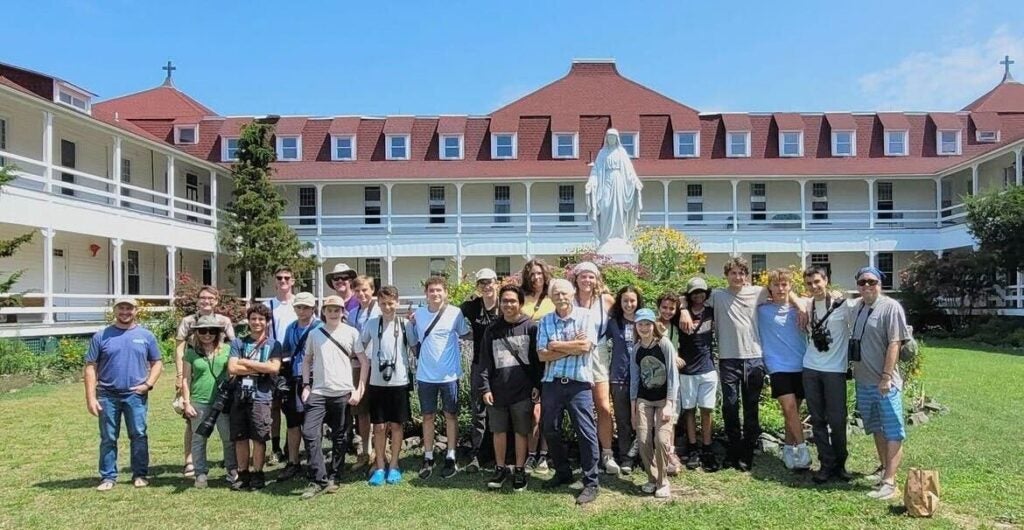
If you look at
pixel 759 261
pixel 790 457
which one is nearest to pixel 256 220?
pixel 759 261

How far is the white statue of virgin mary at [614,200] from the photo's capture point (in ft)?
42.6

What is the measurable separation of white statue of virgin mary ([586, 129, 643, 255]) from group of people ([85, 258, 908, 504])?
6.42 metres

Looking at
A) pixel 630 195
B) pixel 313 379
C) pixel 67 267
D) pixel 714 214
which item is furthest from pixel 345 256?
pixel 313 379

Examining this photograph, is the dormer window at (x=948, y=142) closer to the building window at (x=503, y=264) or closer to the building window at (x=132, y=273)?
the building window at (x=503, y=264)

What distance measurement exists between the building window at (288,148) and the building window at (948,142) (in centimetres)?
3007

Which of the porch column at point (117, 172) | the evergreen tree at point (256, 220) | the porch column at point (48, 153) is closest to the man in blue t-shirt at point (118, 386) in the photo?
the porch column at point (48, 153)

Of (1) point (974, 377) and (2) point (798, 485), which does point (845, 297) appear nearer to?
(2) point (798, 485)

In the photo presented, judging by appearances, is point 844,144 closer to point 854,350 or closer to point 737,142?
point 737,142

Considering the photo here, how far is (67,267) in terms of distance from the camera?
831 inches

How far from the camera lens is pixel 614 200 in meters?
13.0

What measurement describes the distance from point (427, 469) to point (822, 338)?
3622mm

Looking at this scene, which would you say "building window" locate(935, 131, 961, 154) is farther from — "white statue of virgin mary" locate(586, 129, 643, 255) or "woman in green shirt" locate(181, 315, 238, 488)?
"woman in green shirt" locate(181, 315, 238, 488)

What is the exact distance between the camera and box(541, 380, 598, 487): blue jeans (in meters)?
5.71

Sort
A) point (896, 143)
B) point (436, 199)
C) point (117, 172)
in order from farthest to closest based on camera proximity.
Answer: point (896, 143)
point (436, 199)
point (117, 172)
